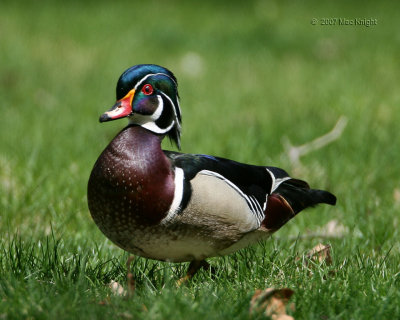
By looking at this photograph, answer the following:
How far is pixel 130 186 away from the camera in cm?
260

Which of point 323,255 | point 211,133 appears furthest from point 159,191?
point 211,133

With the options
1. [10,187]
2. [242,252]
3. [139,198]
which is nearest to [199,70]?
[10,187]

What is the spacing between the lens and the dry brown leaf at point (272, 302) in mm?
2324

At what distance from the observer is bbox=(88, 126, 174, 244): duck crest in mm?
2582

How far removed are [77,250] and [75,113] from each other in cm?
286

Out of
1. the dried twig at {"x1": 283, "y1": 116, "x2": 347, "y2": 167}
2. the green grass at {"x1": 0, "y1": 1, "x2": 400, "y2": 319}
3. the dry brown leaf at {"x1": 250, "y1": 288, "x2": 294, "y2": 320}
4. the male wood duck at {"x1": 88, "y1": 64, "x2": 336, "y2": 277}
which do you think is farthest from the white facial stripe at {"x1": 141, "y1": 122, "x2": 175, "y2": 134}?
the dried twig at {"x1": 283, "y1": 116, "x2": 347, "y2": 167}

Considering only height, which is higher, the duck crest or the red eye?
the red eye

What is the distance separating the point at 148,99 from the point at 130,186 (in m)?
0.36

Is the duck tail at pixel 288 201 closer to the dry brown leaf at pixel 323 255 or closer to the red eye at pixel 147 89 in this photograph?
the dry brown leaf at pixel 323 255

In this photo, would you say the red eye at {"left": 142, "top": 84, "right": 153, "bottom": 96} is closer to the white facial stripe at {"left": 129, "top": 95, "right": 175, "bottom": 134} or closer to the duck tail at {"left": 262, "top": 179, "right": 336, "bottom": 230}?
the white facial stripe at {"left": 129, "top": 95, "right": 175, "bottom": 134}

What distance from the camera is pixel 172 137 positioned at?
9.47ft

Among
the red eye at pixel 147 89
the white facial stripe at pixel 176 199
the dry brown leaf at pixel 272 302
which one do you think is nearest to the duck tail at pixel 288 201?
the white facial stripe at pixel 176 199

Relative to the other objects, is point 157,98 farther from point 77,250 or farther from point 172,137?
point 77,250

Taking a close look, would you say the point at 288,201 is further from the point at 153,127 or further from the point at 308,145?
the point at 308,145
